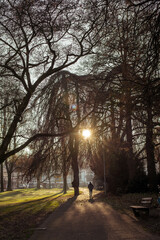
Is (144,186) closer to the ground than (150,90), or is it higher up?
closer to the ground

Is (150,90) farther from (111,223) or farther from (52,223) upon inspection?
(52,223)

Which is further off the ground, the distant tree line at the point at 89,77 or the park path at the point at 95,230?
the distant tree line at the point at 89,77

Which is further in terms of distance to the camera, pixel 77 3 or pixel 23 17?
pixel 23 17

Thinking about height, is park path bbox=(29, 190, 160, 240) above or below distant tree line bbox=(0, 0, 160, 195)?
below

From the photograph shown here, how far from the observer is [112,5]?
23.9 feet

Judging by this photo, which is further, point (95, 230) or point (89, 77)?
point (89, 77)

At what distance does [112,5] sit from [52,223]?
914 centimetres

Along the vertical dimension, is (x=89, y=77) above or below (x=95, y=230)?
above

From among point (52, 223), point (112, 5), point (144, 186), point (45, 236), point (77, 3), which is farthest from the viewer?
point (144, 186)

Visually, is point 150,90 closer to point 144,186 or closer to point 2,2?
point 2,2

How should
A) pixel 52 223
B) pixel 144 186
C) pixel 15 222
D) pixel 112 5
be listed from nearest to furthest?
1. pixel 112 5
2. pixel 52 223
3. pixel 15 222
4. pixel 144 186

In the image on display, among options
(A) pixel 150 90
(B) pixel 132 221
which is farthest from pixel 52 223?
(A) pixel 150 90

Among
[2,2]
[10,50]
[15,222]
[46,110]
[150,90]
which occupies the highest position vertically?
[2,2]

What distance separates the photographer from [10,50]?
12.0 meters
